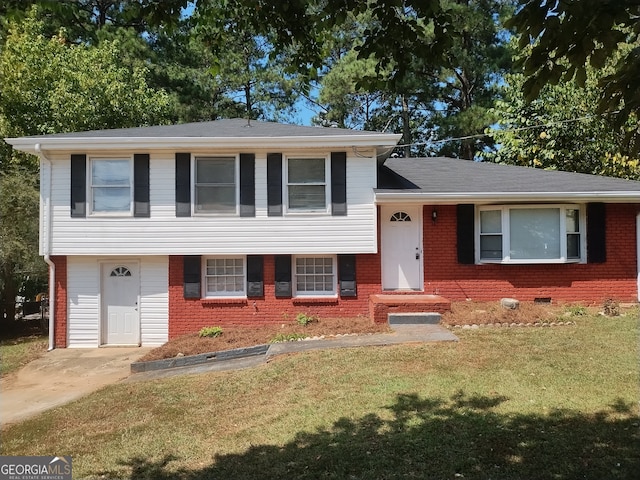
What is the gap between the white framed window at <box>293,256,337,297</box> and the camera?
1170 cm

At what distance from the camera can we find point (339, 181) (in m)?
11.2

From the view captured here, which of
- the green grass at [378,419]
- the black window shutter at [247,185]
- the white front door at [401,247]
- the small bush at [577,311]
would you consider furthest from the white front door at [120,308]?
the small bush at [577,311]

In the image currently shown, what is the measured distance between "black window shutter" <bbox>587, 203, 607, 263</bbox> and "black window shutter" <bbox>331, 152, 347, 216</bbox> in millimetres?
6188

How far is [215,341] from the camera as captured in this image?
10.1 meters

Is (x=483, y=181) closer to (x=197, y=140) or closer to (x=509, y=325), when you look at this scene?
(x=509, y=325)

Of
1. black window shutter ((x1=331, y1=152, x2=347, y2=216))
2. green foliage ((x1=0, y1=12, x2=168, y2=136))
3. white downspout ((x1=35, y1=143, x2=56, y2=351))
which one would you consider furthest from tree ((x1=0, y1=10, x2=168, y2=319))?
black window shutter ((x1=331, y1=152, x2=347, y2=216))

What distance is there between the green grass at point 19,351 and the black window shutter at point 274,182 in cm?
656

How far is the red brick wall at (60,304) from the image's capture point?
1134cm

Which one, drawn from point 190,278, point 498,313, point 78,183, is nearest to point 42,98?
point 78,183

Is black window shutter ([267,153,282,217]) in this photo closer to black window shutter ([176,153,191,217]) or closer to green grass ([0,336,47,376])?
black window shutter ([176,153,191,217])

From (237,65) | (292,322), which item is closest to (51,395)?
(292,322)

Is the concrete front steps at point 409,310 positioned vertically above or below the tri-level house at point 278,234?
below

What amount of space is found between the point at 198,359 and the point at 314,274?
12.5 feet

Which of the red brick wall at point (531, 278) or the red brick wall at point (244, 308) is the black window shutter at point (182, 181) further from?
the red brick wall at point (531, 278)
